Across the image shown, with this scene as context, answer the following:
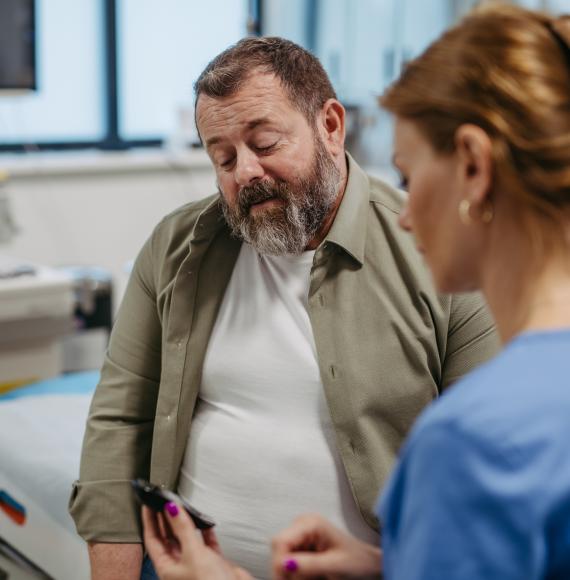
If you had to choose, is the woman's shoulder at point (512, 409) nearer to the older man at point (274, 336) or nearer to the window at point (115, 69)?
the older man at point (274, 336)

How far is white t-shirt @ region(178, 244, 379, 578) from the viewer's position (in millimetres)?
1455

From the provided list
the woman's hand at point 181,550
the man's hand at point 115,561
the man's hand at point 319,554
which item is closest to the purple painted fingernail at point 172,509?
the woman's hand at point 181,550

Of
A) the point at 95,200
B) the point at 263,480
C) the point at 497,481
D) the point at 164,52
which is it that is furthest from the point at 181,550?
the point at 164,52

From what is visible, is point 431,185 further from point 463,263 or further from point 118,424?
point 118,424

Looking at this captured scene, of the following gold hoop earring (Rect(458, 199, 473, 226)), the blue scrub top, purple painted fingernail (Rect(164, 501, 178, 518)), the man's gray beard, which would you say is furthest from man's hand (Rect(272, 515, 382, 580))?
the man's gray beard

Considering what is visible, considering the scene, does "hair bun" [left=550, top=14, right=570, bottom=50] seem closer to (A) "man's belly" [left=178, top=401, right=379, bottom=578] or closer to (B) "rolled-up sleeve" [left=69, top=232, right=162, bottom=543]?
(A) "man's belly" [left=178, top=401, right=379, bottom=578]

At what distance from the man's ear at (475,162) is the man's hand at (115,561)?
0.99m

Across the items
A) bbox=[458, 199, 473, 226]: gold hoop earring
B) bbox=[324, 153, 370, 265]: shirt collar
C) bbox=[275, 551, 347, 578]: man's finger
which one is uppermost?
bbox=[458, 199, 473, 226]: gold hoop earring

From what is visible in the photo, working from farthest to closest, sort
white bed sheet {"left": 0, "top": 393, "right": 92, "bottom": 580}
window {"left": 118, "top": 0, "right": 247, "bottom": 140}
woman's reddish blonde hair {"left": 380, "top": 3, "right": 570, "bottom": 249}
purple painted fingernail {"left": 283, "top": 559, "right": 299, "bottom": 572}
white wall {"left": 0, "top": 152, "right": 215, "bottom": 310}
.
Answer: window {"left": 118, "top": 0, "right": 247, "bottom": 140} → white wall {"left": 0, "top": 152, "right": 215, "bottom": 310} → white bed sheet {"left": 0, "top": 393, "right": 92, "bottom": 580} → purple painted fingernail {"left": 283, "top": 559, "right": 299, "bottom": 572} → woman's reddish blonde hair {"left": 380, "top": 3, "right": 570, "bottom": 249}

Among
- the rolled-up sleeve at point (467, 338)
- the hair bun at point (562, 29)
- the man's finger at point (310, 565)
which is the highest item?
the hair bun at point (562, 29)

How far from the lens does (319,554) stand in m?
1.06

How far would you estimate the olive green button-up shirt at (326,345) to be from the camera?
56.6 inches

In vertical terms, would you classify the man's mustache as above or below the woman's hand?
above

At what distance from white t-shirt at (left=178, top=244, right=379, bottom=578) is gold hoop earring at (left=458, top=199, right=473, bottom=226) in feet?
2.15
